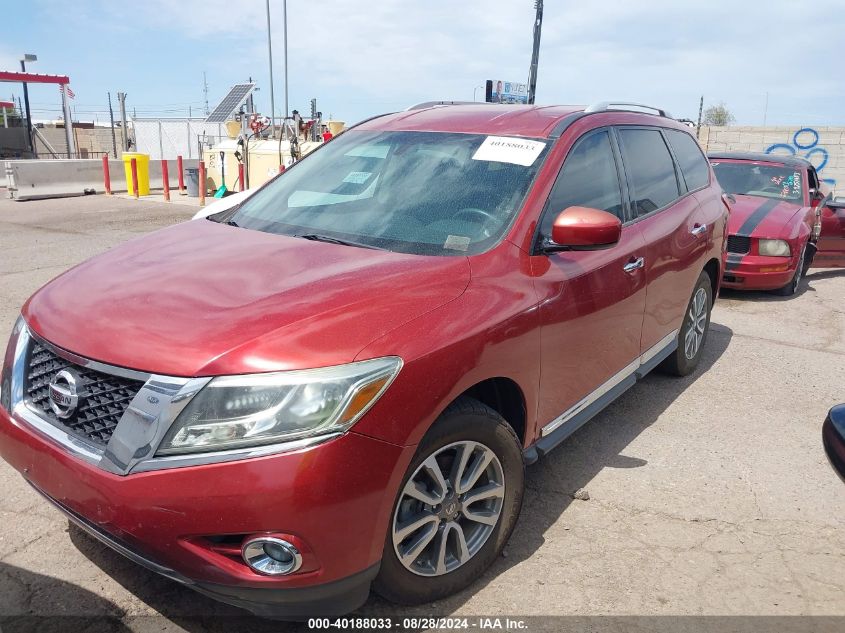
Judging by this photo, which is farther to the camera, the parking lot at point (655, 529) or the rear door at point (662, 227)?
the rear door at point (662, 227)

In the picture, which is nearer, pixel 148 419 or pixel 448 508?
pixel 148 419

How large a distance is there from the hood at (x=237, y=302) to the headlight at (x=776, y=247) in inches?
→ 240

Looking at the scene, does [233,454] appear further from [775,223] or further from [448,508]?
[775,223]

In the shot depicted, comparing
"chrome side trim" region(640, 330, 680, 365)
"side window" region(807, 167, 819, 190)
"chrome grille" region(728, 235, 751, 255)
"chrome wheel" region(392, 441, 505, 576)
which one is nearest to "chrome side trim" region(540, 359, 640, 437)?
"chrome side trim" region(640, 330, 680, 365)

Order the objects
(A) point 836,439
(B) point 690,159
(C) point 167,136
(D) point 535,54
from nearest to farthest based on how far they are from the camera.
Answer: (A) point 836,439 → (B) point 690,159 → (D) point 535,54 → (C) point 167,136

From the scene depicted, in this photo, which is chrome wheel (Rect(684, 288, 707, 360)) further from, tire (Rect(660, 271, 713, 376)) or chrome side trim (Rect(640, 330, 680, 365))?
chrome side trim (Rect(640, 330, 680, 365))

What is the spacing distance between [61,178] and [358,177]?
16.6 m

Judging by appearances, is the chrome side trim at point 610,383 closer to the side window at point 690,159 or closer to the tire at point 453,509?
the tire at point 453,509

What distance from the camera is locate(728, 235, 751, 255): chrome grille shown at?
7.66 meters

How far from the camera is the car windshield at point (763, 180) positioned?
8586 millimetres

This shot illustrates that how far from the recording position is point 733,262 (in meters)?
7.73

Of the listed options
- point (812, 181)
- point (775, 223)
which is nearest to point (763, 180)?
point (812, 181)

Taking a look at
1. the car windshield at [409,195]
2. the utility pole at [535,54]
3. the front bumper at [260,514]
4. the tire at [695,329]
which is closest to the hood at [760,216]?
the tire at [695,329]

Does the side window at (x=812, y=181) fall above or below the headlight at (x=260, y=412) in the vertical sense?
above
